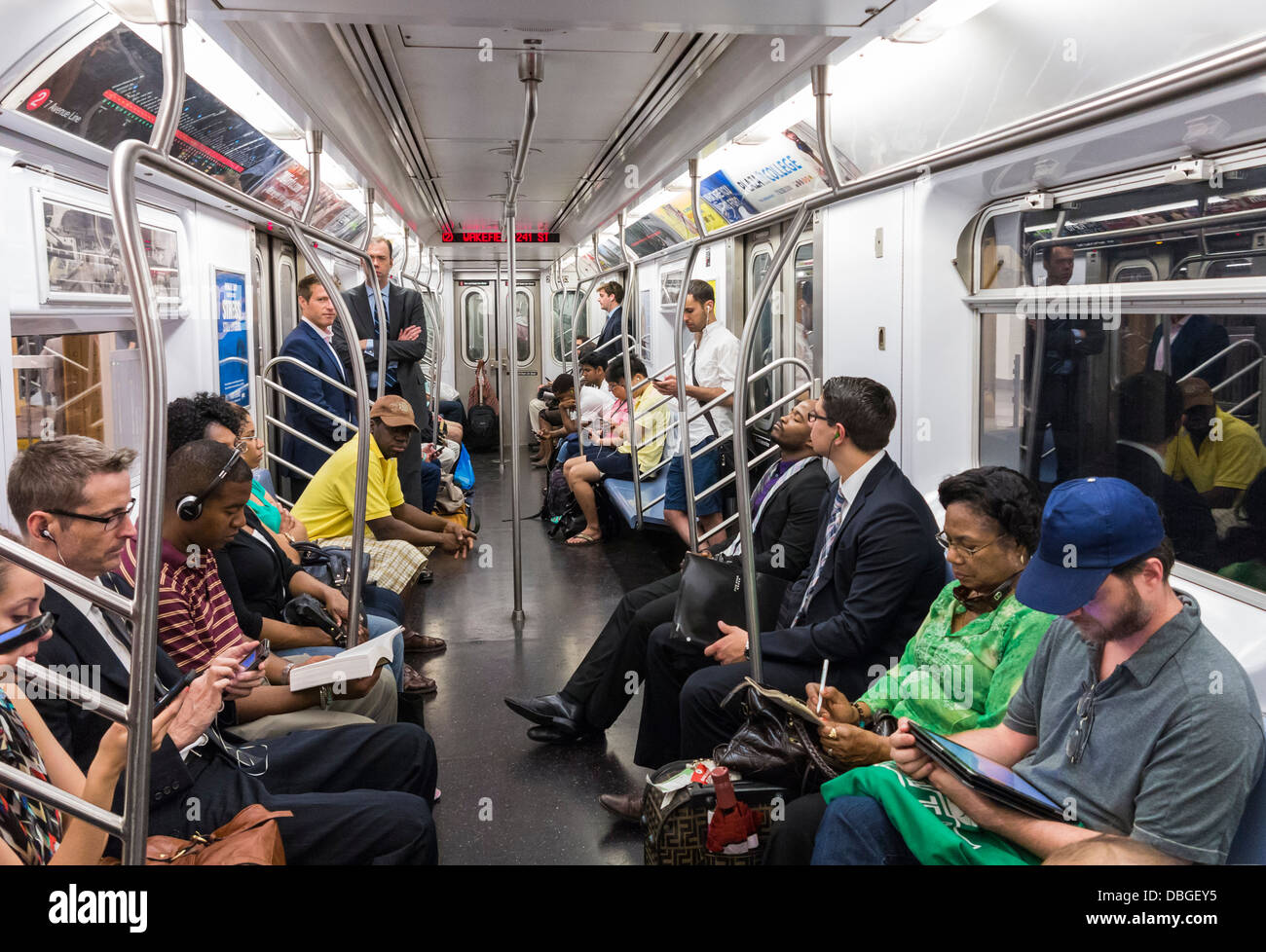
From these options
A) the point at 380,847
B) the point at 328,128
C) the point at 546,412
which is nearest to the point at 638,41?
the point at 328,128

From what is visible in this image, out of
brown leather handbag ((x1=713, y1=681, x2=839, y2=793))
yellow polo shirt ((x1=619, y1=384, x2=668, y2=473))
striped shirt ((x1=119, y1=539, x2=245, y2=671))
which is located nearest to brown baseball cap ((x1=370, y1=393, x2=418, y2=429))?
striped shirt ((x1=119, y1=539, x2=245, y2=671))

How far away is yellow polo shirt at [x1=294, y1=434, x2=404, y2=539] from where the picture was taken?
469 centimetres

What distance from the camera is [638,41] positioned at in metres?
3.31

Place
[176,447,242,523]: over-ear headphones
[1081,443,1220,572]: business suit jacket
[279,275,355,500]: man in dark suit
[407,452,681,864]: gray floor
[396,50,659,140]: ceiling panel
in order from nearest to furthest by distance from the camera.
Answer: [176,447,242,523]: over-ear headphones < [1081,443,1220,572]: business suit jacket < [407,452,681,864]: gray floor < [396,50,659,140]: ceiling panel < [279,275,355,500]: man in dark suit

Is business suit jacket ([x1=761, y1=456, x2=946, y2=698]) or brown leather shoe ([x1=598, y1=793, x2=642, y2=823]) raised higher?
business suit jacket ([x1=761, y1=456, x2=946, y2=698])

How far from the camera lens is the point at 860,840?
2.15 metres

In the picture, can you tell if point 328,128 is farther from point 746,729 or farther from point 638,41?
point 746,729

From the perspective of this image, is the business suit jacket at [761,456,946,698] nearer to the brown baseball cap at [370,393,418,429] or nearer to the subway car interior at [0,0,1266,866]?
the subway car interior at [0,0,1266,866]

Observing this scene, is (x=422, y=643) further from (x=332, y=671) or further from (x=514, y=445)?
(x=332, y=671)

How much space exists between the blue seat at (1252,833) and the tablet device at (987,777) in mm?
289

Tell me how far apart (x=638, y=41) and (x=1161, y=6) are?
1.56 m

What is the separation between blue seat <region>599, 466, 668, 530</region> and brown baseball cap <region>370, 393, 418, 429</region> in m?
1.82

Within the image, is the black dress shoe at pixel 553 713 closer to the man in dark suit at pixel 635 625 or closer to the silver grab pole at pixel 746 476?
the man in dark suit at pixel 635 625

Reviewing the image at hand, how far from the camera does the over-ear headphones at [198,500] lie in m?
2.61
